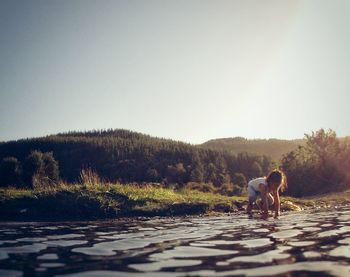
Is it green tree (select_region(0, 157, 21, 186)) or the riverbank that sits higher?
green tree (select_region(0, 157, 21, 186))

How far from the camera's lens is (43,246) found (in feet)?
19.4

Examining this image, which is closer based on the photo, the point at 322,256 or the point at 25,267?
the point at 25,267

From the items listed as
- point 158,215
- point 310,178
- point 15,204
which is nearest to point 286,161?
point 310,178

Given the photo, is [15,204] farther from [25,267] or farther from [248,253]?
[248,253]

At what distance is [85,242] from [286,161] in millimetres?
32249

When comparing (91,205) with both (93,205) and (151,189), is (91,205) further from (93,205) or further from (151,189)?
(151,189)

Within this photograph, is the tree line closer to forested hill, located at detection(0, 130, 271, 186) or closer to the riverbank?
forested hill, located at detection(0, 130, 271, 186)

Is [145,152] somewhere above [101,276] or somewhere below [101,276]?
above

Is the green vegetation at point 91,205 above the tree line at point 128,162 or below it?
below

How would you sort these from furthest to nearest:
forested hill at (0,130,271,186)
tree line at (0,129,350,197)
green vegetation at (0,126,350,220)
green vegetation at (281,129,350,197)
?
forested hill at (0,130,271,186)
tree line at (0,129,350,197)
green vegetation at (281,129,350,197)
green vegetation at (0,126,350,220)

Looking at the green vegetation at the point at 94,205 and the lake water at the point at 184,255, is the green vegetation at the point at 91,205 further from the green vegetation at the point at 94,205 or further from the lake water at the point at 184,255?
the lake water at the point at 184,255

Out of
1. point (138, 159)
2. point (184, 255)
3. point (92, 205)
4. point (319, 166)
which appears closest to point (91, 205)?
point (92, 205)

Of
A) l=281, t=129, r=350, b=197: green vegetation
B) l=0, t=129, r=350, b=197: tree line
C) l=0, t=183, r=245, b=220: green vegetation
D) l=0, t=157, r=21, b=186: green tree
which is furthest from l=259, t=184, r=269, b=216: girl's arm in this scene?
l=0, t=157, r=21, b=186: green tree

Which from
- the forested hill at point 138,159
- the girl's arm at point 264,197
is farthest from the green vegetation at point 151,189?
the girl's arm at point 264,197
